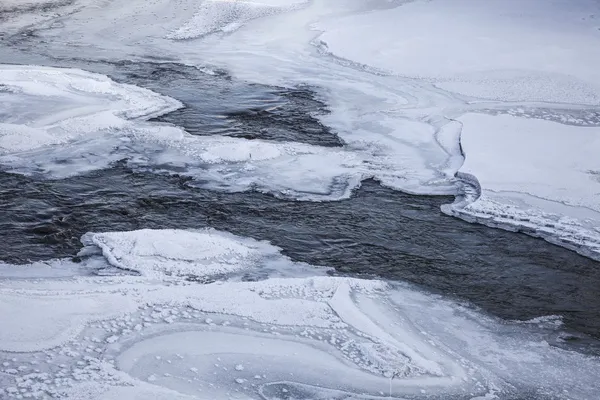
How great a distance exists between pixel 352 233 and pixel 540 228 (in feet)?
3.89

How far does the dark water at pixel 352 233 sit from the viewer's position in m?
3.88

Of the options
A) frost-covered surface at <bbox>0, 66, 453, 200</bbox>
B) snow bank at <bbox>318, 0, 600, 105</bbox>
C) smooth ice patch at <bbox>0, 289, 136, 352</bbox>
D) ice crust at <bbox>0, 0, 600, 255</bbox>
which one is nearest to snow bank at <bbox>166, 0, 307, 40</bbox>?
ice crust at <bbox>0, 0, 600, 255</bbox>

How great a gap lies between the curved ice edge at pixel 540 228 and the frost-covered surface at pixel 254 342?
36.8 inches

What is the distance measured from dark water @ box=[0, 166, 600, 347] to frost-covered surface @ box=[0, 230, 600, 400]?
0.75 ft

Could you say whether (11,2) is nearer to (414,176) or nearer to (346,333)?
(414,176)

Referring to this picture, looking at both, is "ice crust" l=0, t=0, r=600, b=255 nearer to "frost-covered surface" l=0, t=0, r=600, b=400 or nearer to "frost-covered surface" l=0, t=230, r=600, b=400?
"frost-covered surface" l=0, t=0, r=600, b=400

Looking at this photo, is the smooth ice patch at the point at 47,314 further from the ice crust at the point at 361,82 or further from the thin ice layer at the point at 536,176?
the thin ice layer at the point at 536,176

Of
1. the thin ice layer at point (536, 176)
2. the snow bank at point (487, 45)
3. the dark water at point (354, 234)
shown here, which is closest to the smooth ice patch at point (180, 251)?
the dark water at point (354, 234)

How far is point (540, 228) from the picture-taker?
4504mm

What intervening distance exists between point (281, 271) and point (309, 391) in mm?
1071

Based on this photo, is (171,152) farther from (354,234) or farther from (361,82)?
(361,82)

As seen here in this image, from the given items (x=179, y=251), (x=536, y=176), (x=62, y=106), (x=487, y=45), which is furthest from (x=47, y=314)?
(x=487, y=45)

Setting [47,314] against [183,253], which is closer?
[47,314]

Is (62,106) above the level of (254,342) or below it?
above
